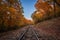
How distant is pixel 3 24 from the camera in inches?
843

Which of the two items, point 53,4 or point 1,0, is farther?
point 53,4

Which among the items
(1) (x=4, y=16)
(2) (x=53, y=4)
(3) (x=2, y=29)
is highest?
(2) (x=53, y=4)

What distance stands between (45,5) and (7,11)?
51.2ft

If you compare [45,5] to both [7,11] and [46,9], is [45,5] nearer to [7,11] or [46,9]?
[46,9]

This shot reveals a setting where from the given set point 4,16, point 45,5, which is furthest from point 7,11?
point 45,5

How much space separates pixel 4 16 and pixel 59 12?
53.5ft

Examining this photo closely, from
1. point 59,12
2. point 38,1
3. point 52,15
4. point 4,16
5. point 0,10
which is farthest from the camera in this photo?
point 38,1

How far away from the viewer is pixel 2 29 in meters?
21.4

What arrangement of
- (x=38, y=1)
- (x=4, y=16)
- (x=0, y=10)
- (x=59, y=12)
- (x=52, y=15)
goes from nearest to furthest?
(x=0, y=10) < (x=4, y=16) < (x=59, y=12) < (x=52, y=15) < (x=38, y=1)

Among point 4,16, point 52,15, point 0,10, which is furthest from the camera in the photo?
point 52,15

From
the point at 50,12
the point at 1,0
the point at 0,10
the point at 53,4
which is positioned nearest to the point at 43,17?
the point at 50,12

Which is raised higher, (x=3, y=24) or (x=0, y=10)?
(x=0, y=10)

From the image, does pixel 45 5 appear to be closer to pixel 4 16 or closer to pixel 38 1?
pixel 38 1

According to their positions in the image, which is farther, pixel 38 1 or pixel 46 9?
pixel 38 1
